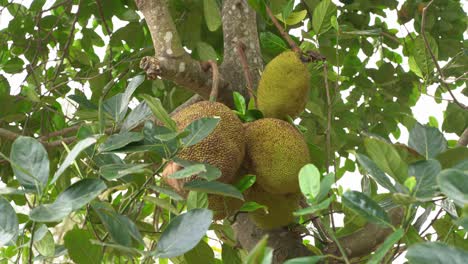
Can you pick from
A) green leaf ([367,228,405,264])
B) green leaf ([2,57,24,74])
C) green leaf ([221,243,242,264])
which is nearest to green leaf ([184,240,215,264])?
green leaf ([221,243,242,264])

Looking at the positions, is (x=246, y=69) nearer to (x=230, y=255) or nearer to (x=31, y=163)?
(x=230, y=255)

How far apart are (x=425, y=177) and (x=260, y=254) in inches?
8.3

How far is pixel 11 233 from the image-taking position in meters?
0.56

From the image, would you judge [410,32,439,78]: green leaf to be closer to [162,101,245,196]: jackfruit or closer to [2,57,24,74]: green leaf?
[162,101,245,196]: jackfruit

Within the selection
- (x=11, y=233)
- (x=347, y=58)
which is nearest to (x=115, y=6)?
(x=347, y=58)

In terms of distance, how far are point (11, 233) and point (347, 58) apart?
1.48 m

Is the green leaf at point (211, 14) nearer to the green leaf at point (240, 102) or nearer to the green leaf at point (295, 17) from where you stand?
the green leaf at point (295, 17)

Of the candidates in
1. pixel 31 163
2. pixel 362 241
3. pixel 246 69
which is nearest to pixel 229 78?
pixel 246 69

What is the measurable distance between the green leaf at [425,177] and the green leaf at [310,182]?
0.28 ft

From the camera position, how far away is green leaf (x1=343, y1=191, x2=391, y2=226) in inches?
20.6

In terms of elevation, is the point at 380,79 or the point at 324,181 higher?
the point at 324,181

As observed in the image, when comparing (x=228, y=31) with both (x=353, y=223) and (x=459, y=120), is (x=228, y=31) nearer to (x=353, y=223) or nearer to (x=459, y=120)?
(x=353, y=223)

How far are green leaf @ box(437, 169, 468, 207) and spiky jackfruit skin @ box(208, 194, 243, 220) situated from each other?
0.48 m

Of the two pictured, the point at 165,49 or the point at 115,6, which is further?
the point at 115,6
